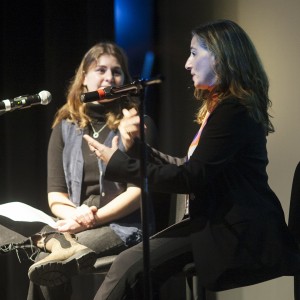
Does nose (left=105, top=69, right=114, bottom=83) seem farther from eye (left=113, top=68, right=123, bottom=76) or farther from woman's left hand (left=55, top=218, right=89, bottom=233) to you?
woman's left hand (left=55, top=218, right=89, bottom=233)

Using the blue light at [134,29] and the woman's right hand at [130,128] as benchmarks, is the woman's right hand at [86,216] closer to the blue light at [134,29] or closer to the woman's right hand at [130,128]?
the woman's right hand at [130,128]

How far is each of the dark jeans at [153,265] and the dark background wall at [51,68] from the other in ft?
3.95

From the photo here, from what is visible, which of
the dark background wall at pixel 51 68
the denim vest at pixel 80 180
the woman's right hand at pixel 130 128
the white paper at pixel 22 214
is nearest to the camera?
the woman's right hand at pixel 130 128

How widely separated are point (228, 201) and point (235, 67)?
18.7 inches

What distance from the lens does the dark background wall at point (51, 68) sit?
136 inches

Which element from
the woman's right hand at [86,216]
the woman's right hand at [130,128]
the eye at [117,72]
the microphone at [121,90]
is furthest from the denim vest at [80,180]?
the microphone at [121,90]

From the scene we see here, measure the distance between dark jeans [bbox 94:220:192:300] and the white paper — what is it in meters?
0.40

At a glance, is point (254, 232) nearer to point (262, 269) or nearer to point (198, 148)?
point (262, 269)

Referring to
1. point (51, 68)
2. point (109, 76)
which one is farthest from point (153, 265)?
point (51, 68)

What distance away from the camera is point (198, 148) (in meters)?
2.22

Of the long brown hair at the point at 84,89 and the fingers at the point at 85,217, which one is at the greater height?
the long brown hair at the point at 84,89

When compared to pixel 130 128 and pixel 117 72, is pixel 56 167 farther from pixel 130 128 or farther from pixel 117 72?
pixel 130 128

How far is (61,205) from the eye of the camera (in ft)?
9.47

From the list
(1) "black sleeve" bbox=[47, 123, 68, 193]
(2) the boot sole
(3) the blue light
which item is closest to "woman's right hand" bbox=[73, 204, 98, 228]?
(2) the boot sole
